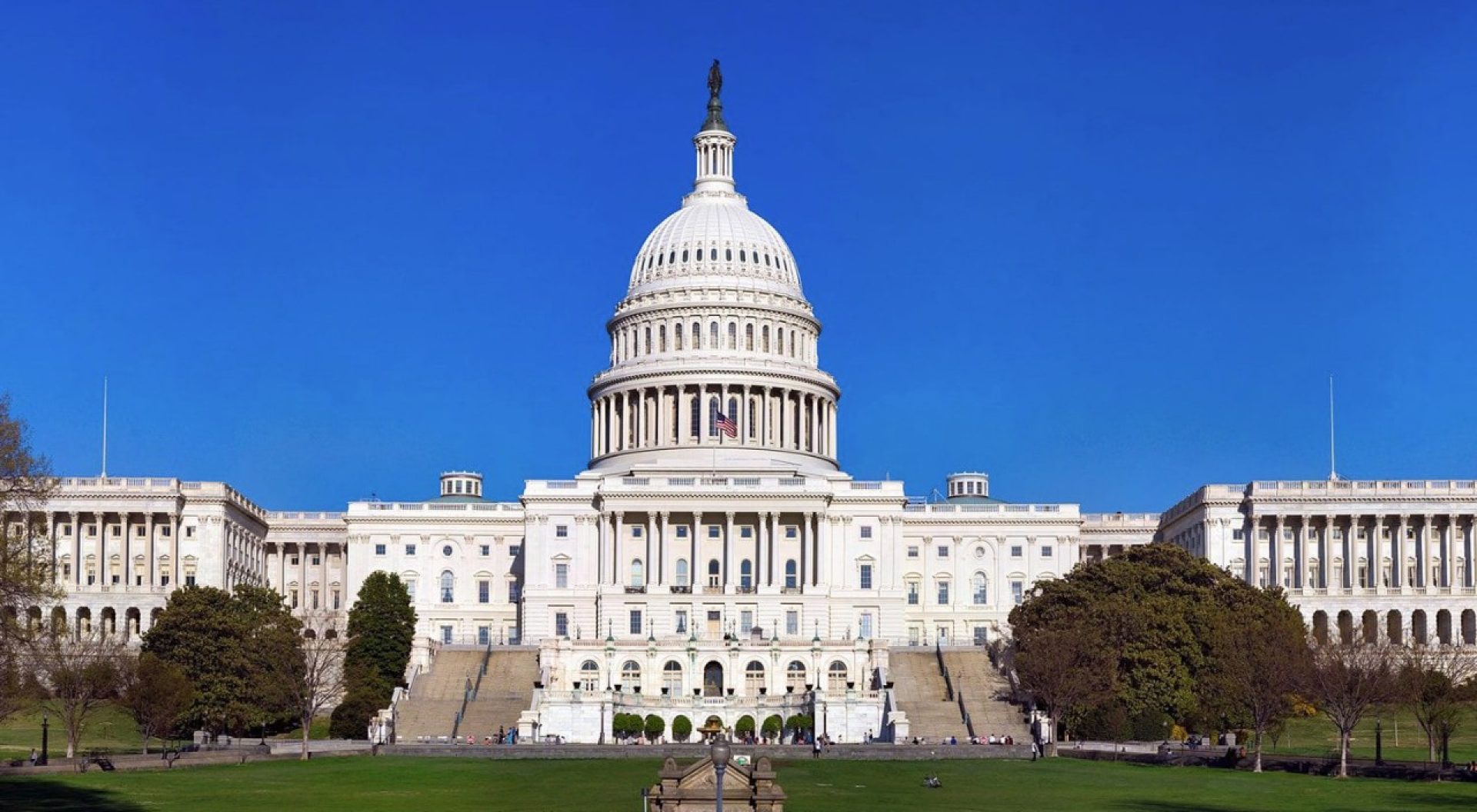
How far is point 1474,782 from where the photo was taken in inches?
3152

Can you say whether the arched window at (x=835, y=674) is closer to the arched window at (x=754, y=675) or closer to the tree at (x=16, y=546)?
the arched window at (x=754, y=675)

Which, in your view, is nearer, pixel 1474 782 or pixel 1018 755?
pixel 1474 782

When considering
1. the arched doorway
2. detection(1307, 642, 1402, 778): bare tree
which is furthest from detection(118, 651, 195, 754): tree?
detection(1307, 642, 1402, 778): bare tree

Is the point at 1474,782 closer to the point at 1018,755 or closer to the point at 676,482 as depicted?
the point at 1018,755

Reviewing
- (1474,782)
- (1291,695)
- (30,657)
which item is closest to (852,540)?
(1291,695)

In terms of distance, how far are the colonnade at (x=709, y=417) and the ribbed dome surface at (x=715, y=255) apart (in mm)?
8525

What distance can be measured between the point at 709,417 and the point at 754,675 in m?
37.1

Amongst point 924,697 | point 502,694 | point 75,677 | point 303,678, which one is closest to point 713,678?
point 502,694

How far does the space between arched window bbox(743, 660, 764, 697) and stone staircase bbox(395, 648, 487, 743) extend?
1502cm

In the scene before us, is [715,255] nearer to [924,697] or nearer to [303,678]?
[924,697]

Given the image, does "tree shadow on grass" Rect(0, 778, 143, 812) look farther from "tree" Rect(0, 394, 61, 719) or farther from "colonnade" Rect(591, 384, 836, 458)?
"colonnade" Rect(591, 384, 836, 458)

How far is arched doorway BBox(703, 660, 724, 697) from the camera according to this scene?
13425cm

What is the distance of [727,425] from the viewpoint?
164500mm

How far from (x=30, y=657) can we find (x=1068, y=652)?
49.2m
